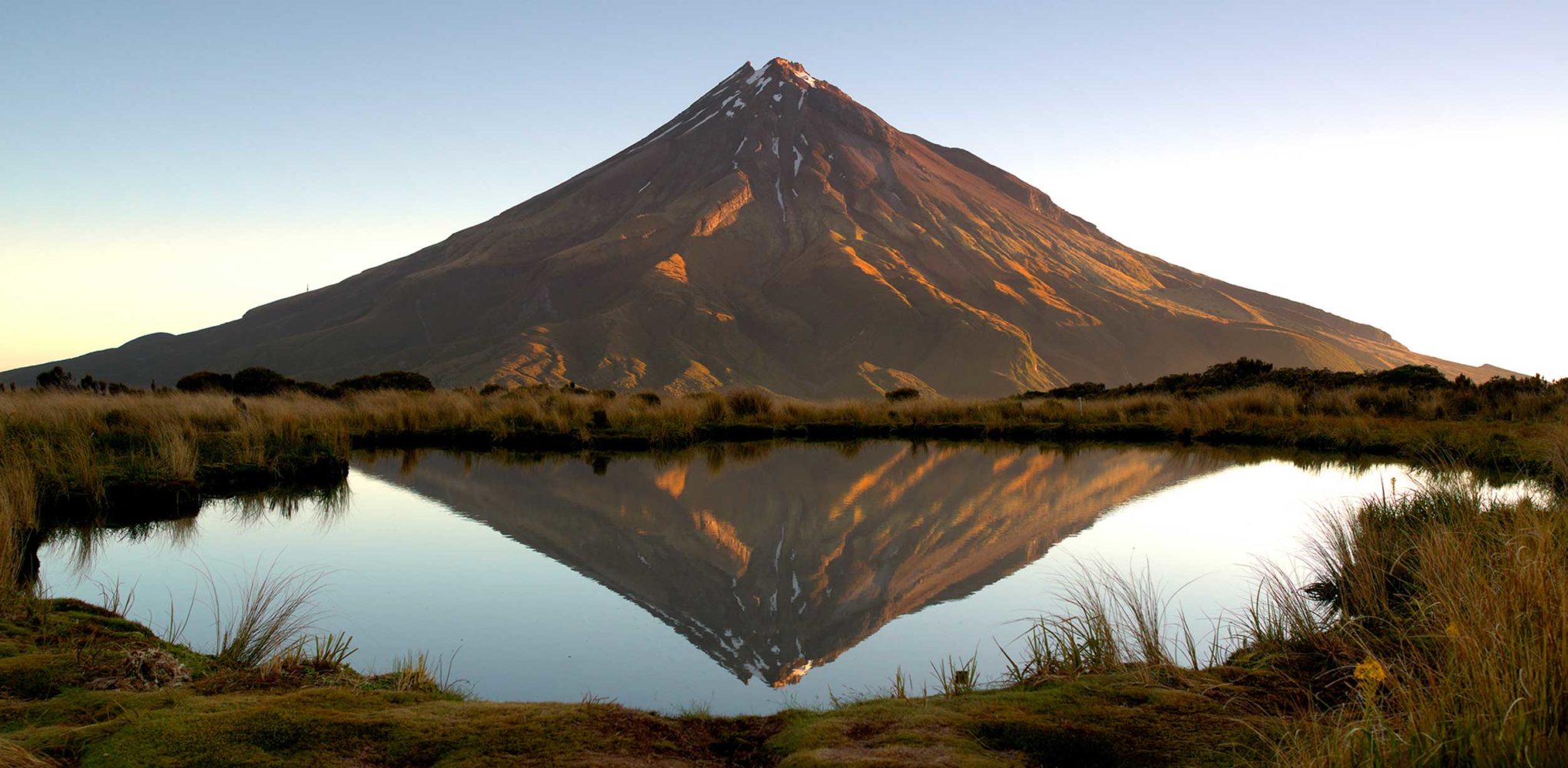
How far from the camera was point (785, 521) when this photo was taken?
10500 mm

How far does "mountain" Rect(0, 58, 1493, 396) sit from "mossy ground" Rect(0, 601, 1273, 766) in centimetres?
8503

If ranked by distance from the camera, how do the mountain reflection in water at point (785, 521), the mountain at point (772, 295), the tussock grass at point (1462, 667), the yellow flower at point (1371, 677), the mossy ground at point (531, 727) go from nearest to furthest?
1. the tussock grass at point (1462, 667)
2. the yellow flower at point (1371, 677)
3. the mossy ground at point (531, 727)
4. the mountain reflection in water at point (785, 521)
5. the mountain at point (772, 295)

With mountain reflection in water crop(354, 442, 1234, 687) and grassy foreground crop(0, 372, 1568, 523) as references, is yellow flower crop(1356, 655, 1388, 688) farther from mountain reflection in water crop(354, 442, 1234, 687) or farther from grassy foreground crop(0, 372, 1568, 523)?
grassy foreground crop(0, 372, 1568, 523)

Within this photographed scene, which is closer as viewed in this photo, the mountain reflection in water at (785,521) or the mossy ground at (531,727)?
the mossy ground at (531,727)

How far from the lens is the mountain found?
104 meters

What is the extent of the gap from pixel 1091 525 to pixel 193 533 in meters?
8.83

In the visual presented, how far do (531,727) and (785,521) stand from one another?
22.6ft

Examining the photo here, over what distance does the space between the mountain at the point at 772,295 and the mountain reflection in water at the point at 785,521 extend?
74.5 meters

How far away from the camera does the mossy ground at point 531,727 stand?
3.33 m

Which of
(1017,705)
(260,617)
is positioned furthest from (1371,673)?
(260,617)

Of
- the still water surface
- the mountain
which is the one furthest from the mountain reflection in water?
the mountain

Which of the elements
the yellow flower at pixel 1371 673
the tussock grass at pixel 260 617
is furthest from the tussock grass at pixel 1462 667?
the tussock grass at pixel 260 617

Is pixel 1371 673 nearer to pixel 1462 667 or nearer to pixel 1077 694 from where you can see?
pixel 1462 667

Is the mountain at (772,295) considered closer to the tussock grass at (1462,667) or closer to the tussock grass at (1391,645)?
the tussock grass at (1391,645)
